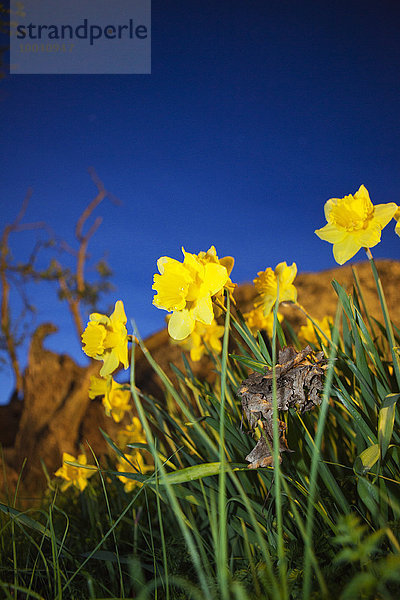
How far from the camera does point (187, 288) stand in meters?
0.59

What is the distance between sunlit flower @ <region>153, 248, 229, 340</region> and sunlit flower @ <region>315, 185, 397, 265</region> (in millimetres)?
202

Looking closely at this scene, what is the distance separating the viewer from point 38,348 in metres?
2.70

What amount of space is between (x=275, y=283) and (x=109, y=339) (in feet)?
1.04

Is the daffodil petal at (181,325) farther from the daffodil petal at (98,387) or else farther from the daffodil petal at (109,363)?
the daffodil petal at (98,387)

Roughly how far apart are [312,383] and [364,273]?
2098 millimetres

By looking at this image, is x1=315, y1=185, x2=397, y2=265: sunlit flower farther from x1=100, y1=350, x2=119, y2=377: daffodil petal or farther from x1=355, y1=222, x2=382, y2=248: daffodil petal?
x1=100, y1=350, x2=119, y2=377: daffodil petal

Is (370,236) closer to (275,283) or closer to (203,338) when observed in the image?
(275,283)

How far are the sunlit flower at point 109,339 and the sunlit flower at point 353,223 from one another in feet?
1.15

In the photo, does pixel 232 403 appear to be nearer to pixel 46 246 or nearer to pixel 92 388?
pixel 92 388

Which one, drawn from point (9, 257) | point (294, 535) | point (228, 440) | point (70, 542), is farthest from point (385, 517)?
point (9, 257)

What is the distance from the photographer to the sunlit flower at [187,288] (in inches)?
22.8

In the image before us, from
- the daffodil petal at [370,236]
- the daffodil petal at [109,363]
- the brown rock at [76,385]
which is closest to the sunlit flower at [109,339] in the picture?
the daffodil petal at [109,363]

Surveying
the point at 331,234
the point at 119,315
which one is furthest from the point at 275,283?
the point at 119,315

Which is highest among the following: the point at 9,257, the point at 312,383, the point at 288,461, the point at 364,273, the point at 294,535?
the point at 9,257
